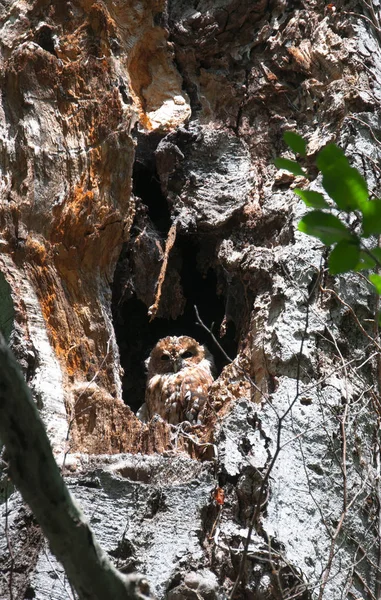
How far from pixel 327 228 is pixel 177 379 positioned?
299 cm

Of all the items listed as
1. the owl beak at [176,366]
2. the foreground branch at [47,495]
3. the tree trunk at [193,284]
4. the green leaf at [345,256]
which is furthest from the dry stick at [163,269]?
the green leaf at [345,256]

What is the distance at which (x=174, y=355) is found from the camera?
14.2 ft

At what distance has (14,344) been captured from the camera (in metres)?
3.19

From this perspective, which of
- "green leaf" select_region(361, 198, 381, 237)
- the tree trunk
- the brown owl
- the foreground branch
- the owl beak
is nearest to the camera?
"green leaf" select_region(361, 198, 381, 237)

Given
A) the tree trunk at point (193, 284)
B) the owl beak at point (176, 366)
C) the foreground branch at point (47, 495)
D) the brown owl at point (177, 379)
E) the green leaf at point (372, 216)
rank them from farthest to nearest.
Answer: the owl beak at point (176, 366) < the brown owl at point (177, 379) < the tree trunk at point (193, 284) < the foreground branch at point (47, 495) < the green leaf at point (372, 216)

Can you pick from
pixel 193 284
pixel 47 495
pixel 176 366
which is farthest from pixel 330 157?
pixel 193 284

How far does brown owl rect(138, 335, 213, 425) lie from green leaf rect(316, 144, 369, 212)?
267 cm

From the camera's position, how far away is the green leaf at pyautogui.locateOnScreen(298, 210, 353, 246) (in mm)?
1139

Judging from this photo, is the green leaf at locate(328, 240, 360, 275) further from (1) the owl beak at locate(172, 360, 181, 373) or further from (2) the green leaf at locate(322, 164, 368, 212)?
(1) the owl beak at locate(172, 360, 181, 373)

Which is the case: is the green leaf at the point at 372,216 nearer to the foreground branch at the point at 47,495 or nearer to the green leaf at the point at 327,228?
the green leaf at the point at 327,228

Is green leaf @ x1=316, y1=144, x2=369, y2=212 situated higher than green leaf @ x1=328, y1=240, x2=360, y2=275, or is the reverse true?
green leaf @ x1=316, y1=144, x2=369, y2=212

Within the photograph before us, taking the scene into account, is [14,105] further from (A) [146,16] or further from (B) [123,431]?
(B) [123,431]

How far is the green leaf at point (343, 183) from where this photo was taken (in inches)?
44.4

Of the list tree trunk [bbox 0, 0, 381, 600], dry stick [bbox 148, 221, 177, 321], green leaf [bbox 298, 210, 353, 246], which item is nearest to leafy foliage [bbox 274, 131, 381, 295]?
green leaf [bbox 298, 210, 353, 246]
